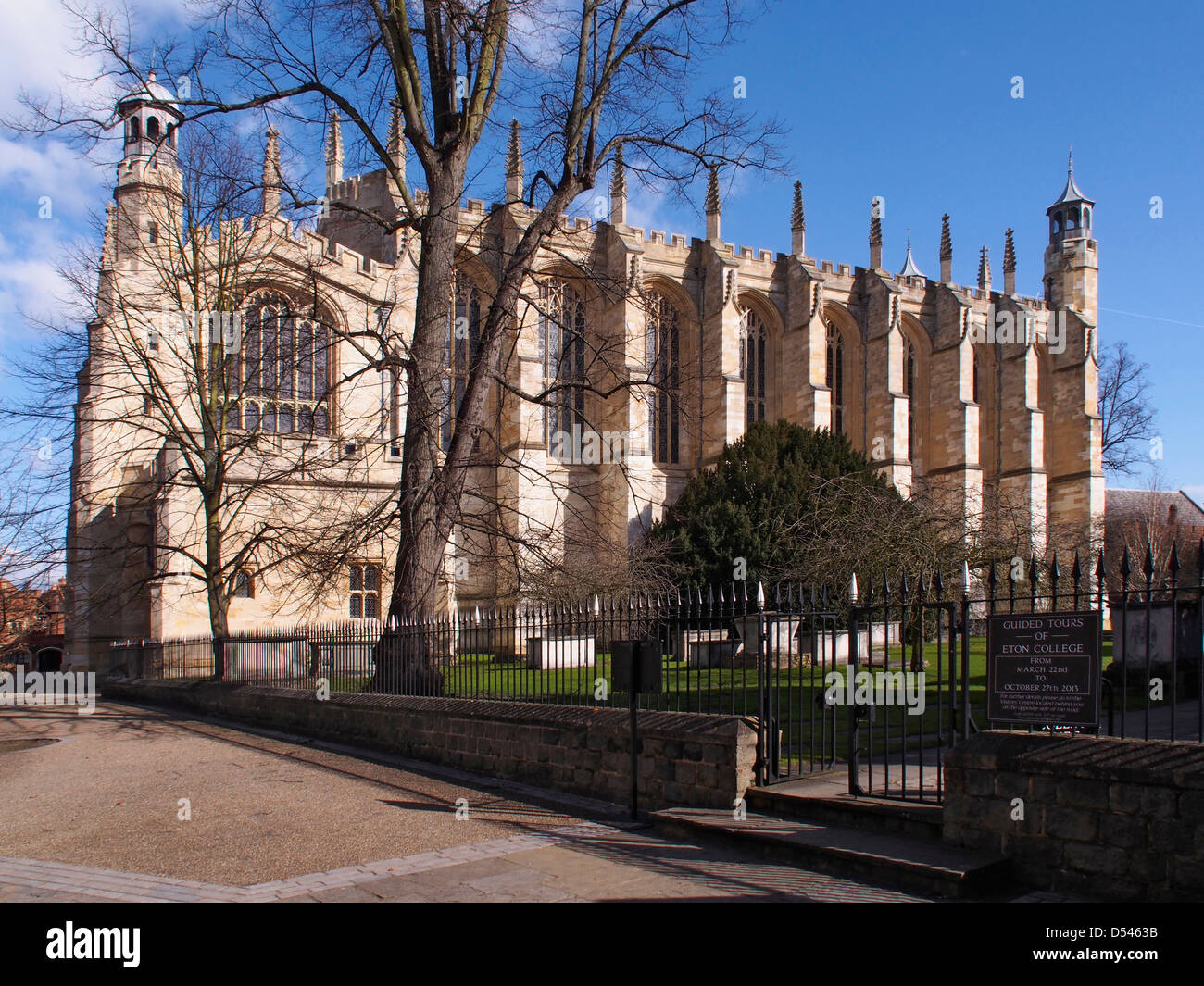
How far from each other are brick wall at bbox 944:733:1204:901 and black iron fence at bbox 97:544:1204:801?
242 millimetres

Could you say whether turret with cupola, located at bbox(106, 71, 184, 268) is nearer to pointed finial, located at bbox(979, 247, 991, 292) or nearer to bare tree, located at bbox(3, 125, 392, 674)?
bare tree, located at bbox(3, 125, 392, 674)

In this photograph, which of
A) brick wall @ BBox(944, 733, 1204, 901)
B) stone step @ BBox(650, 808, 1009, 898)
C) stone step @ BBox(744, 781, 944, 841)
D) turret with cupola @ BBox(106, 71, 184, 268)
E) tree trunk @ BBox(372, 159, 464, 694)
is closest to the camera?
brick wall @ BBox(944, 733, 1204, 901)

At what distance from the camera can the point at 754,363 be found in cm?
3612

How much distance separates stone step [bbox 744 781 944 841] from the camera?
6.35m

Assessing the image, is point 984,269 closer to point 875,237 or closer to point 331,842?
point 875,237

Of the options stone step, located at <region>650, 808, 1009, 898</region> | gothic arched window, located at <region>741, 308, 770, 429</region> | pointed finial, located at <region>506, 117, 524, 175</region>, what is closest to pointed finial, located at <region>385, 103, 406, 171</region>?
pointed finial, located at <region>506, 117, 524, 175</region>

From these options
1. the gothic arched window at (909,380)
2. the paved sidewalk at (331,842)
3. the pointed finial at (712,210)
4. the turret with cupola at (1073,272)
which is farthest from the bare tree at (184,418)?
the turret with cupola at (1073,272)

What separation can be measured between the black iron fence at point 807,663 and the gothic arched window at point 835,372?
21.4 metres

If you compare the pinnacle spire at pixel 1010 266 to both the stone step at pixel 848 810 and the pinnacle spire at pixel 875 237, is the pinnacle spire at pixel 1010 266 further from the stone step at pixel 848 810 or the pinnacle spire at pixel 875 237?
the stone step at pixel 848 810

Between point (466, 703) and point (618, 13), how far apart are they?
9.34 metres

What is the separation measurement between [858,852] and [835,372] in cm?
3377

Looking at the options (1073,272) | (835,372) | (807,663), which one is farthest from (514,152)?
(1073,272)

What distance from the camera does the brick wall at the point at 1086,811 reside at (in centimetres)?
497
